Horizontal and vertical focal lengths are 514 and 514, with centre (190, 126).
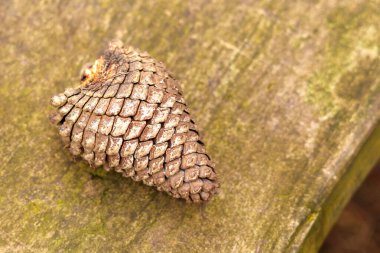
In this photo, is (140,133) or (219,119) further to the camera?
(219,119)

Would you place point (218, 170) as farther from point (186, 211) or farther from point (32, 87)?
point (32, 87)

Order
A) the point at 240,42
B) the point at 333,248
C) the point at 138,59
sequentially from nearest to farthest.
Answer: the point at 138,59 → the point at 240,42 → the point at 333,248

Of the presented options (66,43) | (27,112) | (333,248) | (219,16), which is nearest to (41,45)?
(66,43)
